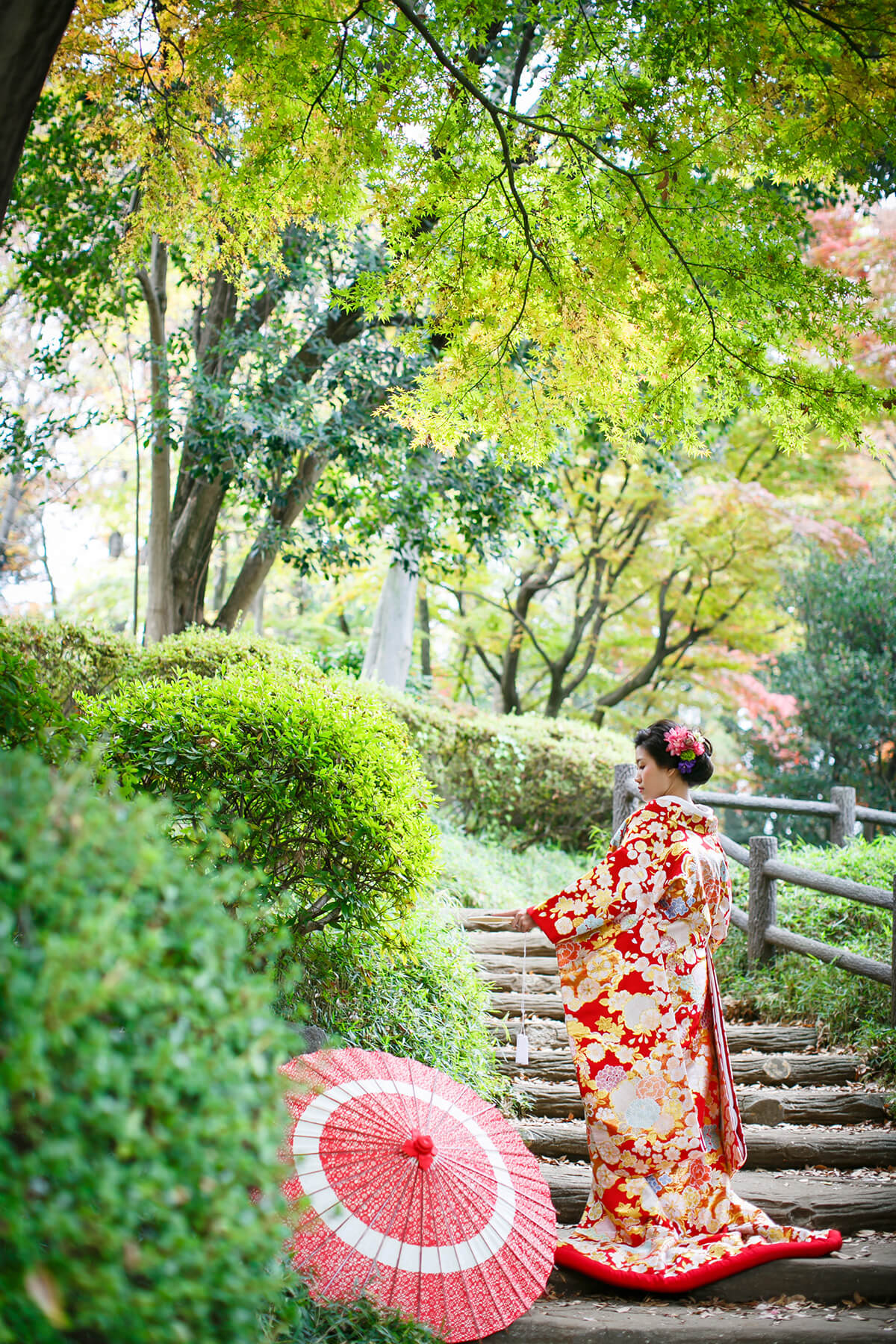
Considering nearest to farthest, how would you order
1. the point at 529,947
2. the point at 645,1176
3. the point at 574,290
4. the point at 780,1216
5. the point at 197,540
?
the point at 645,1176, the point at 780,1216, the point at 574,290, the point at 529,947, the point at 197,540

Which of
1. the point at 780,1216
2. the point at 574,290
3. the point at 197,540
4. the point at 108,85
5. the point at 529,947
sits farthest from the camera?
the point at 197,540

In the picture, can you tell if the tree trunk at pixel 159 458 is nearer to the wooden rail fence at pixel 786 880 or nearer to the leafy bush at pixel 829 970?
the wooden rail fence at pixel 786 880

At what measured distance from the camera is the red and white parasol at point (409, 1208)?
2.30m

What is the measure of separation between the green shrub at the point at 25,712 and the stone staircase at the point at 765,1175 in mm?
2097

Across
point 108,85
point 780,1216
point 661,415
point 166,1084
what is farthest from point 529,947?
point 108,85

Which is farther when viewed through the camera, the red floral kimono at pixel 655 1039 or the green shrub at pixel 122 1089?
the red floral kimono at pixel 655 1039

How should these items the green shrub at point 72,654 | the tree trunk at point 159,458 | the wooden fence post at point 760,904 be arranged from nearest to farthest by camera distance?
1. the wooden fence post at point 760,904
2. the green shrub at point 72,654
3. the tree trunk at point 159,458

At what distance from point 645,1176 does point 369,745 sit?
1813 mm

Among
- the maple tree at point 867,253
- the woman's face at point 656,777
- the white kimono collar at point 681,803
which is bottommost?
the white kimono collar at point 681,803

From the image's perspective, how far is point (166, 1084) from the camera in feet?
3.74

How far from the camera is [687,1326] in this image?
2613 millimetres

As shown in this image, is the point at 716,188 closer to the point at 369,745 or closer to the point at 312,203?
the point at 312,203

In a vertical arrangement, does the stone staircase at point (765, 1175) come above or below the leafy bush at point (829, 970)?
below

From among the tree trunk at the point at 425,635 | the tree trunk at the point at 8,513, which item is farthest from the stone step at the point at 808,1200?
the tree trunk at the point at 8,513
